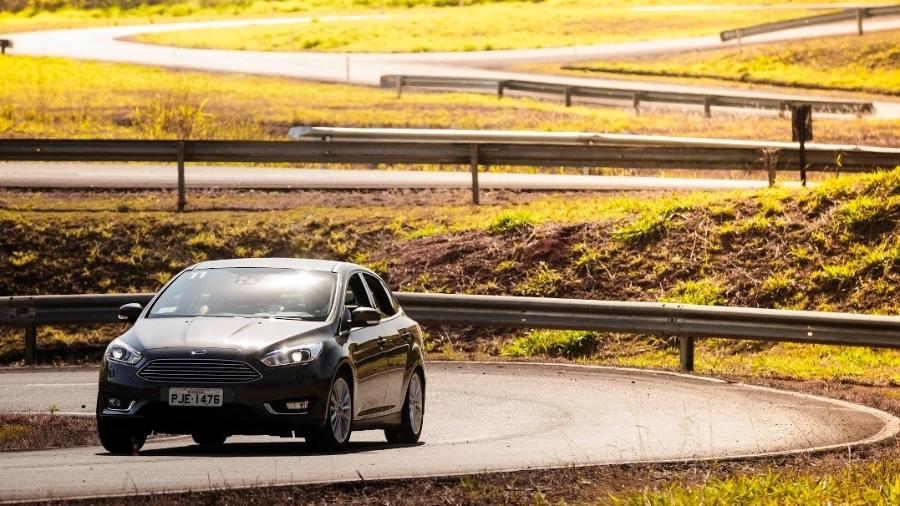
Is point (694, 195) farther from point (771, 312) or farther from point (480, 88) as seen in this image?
point (480, 88)

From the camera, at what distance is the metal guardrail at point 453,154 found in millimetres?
24828

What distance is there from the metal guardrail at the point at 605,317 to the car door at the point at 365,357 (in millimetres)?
6078

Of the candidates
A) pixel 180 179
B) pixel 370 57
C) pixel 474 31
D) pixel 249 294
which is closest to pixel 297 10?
pixel 474 31

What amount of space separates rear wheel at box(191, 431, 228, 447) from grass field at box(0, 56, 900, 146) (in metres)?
22.3

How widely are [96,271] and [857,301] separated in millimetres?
9757

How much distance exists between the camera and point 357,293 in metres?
12.8

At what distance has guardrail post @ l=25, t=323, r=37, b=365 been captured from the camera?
19359 millimetres

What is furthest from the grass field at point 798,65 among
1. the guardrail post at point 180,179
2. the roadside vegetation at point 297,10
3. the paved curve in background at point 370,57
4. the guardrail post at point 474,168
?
the guardrail post at point 180,179

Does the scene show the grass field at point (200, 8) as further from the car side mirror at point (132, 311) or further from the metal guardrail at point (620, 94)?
the car side mirror at point (132, 311)

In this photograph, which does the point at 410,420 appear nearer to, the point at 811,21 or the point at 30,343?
the point at 30,343

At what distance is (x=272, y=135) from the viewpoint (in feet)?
120

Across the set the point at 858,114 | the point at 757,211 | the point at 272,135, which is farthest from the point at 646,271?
the point at 858,114

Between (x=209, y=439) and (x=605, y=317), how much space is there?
7424 millimetres

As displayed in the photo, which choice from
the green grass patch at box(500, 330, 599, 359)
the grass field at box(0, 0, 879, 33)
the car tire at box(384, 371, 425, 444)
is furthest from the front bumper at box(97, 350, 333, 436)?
the grass field at box(0, 0, 879, 33)
